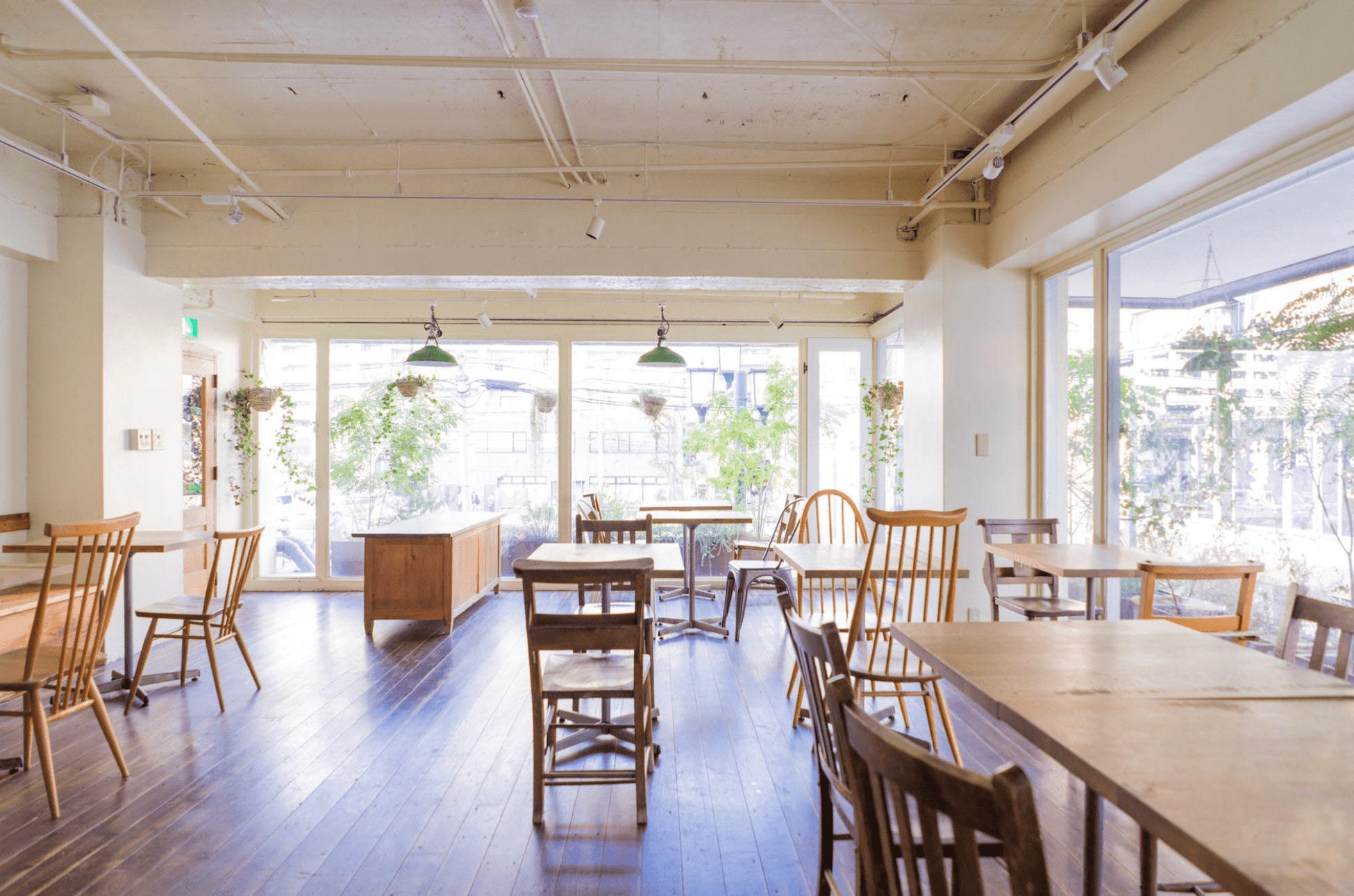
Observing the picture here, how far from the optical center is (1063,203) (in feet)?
13.4

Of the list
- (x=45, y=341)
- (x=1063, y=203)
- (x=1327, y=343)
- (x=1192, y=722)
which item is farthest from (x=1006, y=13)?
(x=45, y=341)

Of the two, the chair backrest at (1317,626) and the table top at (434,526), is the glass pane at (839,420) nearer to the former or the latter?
the table top at (434,526)

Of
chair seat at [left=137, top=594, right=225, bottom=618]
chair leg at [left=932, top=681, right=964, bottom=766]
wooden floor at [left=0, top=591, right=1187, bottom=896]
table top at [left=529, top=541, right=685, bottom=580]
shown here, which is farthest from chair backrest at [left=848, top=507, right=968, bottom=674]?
chair seat at [left=137, top=594, right=225, bottom=618]

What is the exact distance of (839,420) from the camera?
7.38 m

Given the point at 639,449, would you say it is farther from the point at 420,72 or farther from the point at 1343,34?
the point at 1343,34

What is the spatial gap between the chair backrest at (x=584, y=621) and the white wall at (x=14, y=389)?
160 inches

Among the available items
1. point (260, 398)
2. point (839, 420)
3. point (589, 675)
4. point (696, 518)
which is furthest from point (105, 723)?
point (839, 420)

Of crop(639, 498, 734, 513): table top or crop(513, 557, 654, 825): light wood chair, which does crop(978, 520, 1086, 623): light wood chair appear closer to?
crop(513, 557, 654, 825): light wood chair

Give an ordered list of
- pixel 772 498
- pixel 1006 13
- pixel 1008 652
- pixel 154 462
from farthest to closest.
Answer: pixel 772 498
pixel 154 462
pixel 1006 13
pixel 1008 652

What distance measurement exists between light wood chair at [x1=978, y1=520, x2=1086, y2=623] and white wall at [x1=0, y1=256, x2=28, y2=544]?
570 cm

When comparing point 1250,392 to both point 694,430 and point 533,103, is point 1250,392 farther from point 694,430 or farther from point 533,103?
point 694,430

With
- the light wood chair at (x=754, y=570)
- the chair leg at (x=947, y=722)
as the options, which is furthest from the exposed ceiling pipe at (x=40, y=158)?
the chair leg at (x=947, y=722)

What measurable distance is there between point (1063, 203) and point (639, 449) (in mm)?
4334

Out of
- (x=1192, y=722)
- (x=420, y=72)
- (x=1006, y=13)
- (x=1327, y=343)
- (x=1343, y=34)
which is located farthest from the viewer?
(x=420, y=72)
